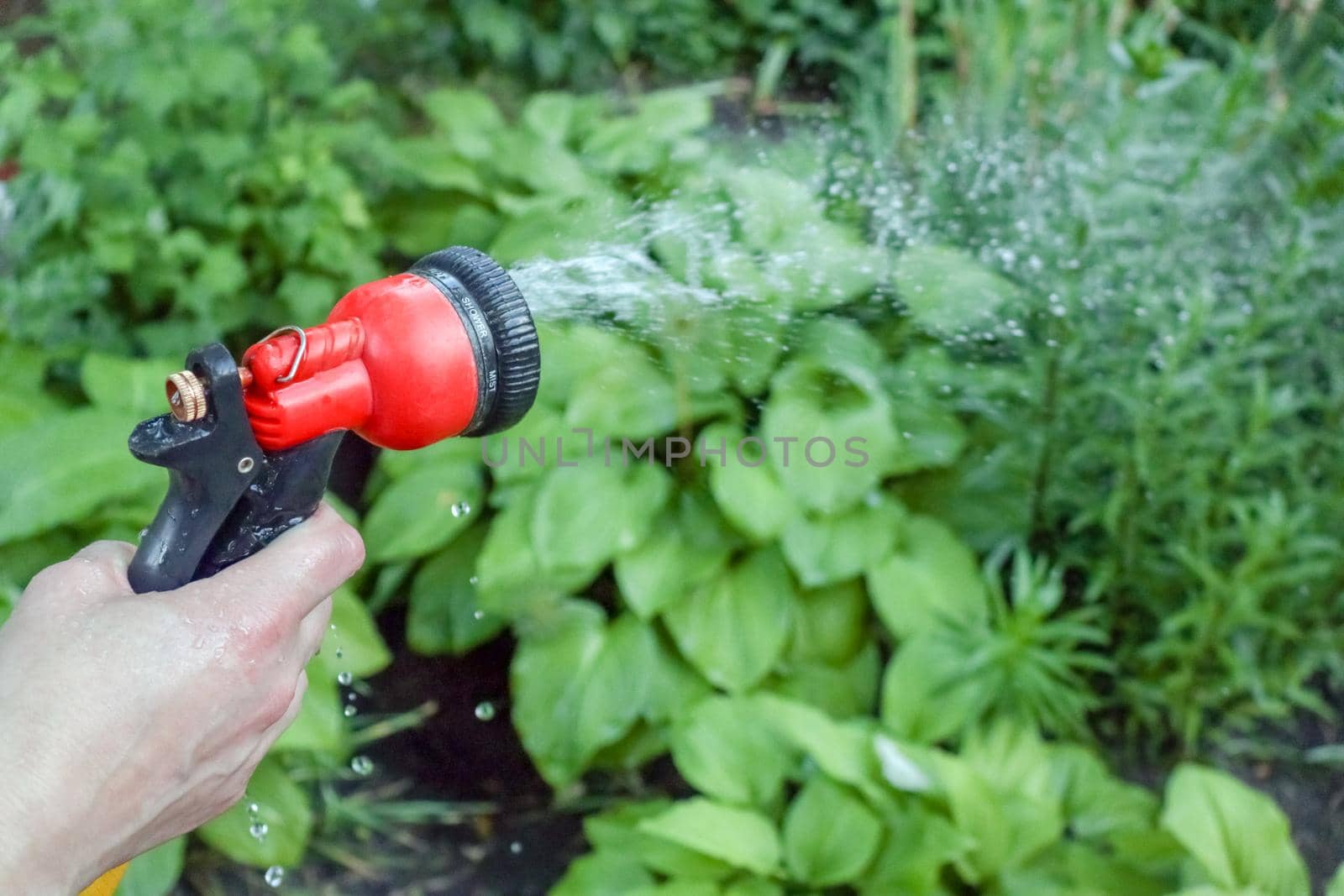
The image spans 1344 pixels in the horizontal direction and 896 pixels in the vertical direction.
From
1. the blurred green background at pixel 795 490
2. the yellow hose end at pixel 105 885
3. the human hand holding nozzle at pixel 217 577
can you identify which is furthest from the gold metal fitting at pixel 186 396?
the blurred green background at pixel 795 490

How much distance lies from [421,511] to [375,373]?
4.23 feet

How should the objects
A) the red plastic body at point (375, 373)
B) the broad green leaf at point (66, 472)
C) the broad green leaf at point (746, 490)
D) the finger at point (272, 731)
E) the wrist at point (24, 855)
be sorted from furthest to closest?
the broad green leaf at point (746, 490)
the broad green leaf at point (66, 472)
the finger at point (272, 731)
the red plastic body at point (375, 373)
the wrist at point (24, 855)

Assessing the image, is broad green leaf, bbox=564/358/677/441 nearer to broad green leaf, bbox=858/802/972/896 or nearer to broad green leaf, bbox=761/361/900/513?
broad green leaf, bbox=761/361/900/513

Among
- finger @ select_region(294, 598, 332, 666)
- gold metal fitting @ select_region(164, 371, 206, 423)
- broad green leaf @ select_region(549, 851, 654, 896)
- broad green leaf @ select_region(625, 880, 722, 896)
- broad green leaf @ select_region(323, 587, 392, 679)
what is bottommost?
broad green leaf @ select_region(549, 851, 654, 896)

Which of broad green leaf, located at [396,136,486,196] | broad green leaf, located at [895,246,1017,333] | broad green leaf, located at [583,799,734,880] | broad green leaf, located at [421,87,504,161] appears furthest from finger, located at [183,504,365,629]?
broad green leaf, located at [421,87,504,161]

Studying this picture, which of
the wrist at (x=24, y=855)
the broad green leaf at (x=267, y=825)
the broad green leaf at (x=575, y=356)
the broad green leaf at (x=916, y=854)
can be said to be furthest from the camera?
the broad green leaf at (x=575, y=356)

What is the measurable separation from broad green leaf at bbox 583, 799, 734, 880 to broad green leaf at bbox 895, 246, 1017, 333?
1115 mm

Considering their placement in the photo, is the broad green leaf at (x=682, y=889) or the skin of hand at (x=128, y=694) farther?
the broad green leaf at (x=682, y=889)

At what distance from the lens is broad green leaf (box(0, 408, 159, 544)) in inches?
68.1

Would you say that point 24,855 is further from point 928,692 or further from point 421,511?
point 928,692

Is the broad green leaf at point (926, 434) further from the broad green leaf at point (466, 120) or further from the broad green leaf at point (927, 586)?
the broad green leaf at point (466, 120)

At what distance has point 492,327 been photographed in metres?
0.95

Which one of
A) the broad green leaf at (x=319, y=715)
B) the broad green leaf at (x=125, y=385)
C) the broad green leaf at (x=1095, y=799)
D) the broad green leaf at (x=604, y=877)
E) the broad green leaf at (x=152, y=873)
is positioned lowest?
the broad green leaf at (x=604, y=877)

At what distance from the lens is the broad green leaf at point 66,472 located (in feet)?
5.67
